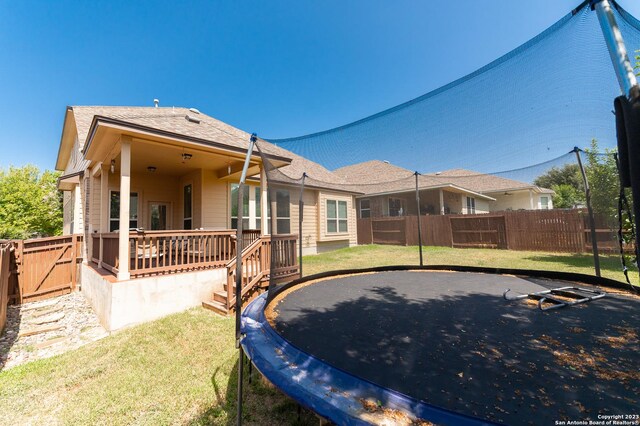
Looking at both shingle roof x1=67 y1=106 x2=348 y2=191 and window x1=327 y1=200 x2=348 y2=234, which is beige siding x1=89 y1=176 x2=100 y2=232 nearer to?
shingle roof x1=67 y1=106 x2=348 y2=191

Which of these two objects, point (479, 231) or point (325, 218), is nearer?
point (479, 231)

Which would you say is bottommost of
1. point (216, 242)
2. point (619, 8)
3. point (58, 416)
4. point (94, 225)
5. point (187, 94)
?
point (58, 416)

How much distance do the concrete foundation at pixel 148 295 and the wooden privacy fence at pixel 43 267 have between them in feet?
6.74

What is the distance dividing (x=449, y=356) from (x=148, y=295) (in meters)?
4.62

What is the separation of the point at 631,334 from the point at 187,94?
13126 mm

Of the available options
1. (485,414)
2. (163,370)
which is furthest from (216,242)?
(485,414)

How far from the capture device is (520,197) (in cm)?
1627

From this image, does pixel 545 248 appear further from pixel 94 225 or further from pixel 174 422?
pixel 94 225

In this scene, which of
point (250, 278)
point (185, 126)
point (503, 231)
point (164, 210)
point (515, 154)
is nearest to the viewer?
point (515, 154)

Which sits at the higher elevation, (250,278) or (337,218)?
(337,218)

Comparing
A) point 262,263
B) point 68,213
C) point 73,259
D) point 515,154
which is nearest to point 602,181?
point 515,154

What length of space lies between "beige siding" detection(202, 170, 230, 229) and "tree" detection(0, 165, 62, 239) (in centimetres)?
1568

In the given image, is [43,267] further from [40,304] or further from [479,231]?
[479,231]

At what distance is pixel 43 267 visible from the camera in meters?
6.26
